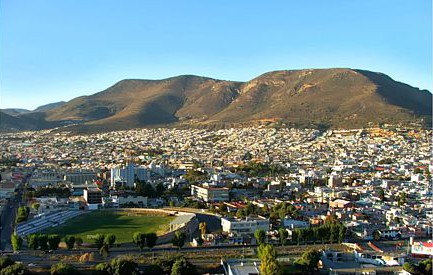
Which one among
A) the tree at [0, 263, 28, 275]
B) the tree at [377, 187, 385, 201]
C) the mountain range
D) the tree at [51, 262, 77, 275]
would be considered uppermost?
the mountain range

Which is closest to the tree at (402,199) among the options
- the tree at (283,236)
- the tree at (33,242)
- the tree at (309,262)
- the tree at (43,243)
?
the tree at (283,236)

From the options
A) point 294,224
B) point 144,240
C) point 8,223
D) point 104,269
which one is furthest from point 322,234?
point 8,223

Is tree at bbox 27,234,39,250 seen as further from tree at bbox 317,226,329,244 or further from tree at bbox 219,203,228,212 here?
tree at bbox 219,203,228,212

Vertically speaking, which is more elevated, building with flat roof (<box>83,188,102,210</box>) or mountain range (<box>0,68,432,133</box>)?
mountain range (<box>0,68,432,133</box>)

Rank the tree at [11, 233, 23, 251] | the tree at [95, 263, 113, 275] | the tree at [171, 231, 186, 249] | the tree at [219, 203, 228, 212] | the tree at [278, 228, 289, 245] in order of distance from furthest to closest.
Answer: the tree at [219, 203, 228, 212]
the tree at [278, 228, 289, 245]
the tree at [171, 231, 186, 249]
the tree at [11, 233, 23, 251]
the tree at [95, 263, 113, 275]

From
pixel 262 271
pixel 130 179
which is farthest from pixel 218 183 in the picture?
pixel 262 271

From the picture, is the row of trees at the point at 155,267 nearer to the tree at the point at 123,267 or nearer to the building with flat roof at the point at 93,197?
the tree at the point at 123,267

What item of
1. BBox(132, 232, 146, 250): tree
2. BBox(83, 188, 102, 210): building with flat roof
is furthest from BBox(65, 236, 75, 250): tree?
BBox(83, 188, 102, 210): building with flat roof

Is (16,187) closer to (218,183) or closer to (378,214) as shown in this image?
(218,183)
